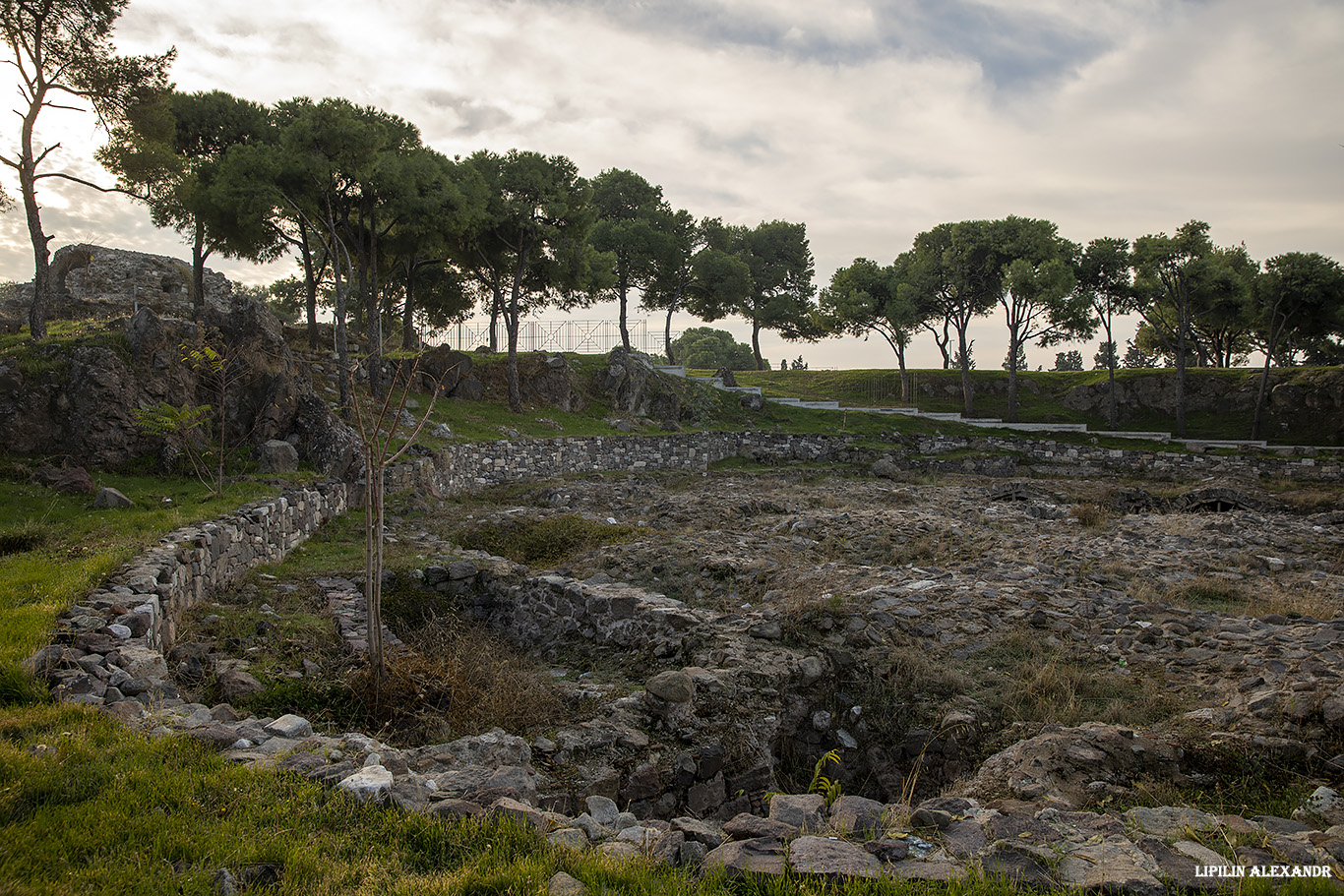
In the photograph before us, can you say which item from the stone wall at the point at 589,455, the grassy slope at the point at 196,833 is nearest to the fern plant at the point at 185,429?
the stone wall at the point at 589,455

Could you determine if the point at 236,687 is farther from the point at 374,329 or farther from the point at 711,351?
the point at 711,351

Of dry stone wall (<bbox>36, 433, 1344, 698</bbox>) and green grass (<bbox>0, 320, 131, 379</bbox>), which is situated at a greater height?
green grass (<bbox>0, 320, 131, 379</bbox>)

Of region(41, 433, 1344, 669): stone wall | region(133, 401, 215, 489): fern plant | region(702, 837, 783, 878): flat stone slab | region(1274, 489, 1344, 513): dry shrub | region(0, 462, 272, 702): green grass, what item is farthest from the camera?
region(1274, 489, 1344, 513): dry shrub

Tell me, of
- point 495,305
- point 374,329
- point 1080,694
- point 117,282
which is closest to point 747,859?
point 1080,694

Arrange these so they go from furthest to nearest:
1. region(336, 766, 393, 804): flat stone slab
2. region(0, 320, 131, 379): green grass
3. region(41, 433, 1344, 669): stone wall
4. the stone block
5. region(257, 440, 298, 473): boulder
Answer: region(257, 440, 298, 473): boulder < region(0, 320, 131, 379): green grass < region(41, 433, 1344, 669): stone wall < the stone block < region(336, 766, 393, 804): flat stone slab

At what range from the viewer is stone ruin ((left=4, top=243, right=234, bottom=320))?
27.7 metres

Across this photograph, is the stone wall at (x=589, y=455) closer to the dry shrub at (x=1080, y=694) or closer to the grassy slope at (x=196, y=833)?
the grassy slope at (x=196, y=833)

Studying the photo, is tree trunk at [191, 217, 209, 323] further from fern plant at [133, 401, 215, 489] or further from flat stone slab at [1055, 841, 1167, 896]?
flat stone slab at [1055, 841, 1167, 896]

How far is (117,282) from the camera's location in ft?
101

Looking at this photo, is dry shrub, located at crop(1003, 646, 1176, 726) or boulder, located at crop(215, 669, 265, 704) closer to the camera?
boulder, located at crop(215, 669, 265, 704)

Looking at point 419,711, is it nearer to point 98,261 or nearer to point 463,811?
point 463,811

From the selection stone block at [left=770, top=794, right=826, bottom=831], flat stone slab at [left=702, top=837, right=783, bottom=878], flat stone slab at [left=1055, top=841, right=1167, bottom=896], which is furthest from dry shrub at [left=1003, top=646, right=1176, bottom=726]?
flat stone slab at [left=702, top=837, right=783, bottom=878]

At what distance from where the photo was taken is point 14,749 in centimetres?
396

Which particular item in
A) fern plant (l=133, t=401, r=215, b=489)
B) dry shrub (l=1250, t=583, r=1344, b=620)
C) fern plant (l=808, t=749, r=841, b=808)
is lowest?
fern plant (l=808, t=749, r=841, b=808)
